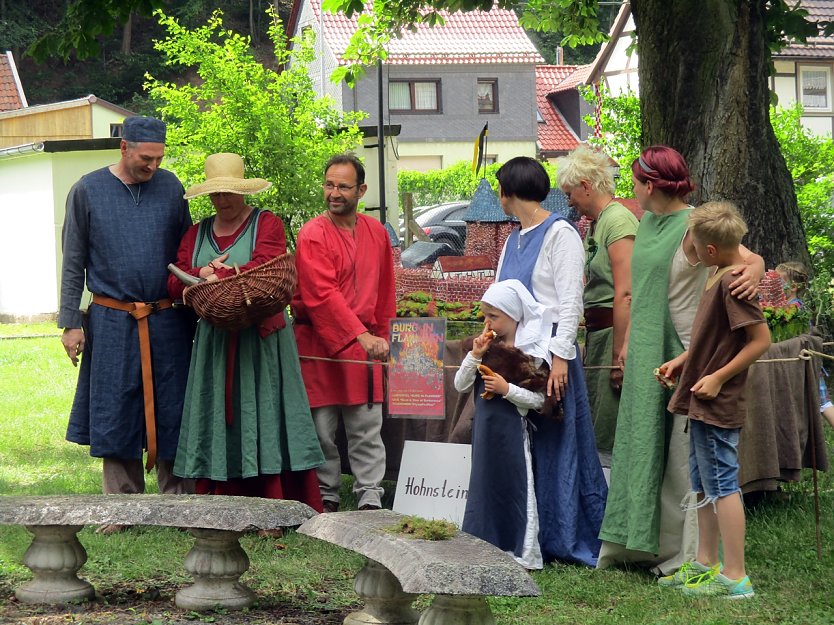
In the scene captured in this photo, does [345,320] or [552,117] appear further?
[552,117]

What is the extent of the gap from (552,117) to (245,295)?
49.5 m

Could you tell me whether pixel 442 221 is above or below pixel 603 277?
below

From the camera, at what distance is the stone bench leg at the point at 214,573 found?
4.66 meters

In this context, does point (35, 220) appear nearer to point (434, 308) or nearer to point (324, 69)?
point (434, 308)

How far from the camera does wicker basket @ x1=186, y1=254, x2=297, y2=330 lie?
5531 millimetres

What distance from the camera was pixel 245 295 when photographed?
18.2ft

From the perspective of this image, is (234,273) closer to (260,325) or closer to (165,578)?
(260,325)

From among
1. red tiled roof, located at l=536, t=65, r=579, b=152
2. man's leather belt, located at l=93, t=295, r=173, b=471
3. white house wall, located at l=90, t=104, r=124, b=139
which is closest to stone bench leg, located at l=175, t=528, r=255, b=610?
man's leather belt, located at l=93, t=295, r=173, b=471

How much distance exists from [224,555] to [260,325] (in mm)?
1451

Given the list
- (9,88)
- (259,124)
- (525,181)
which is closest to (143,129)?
(525,181)

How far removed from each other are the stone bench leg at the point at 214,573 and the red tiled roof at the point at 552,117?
153 feet

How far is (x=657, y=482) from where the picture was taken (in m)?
5.17

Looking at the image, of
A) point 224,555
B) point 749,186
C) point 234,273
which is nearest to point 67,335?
point 234,273

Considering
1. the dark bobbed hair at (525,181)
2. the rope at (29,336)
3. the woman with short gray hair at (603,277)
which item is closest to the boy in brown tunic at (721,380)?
the woman with short gray hair at (603,277)
